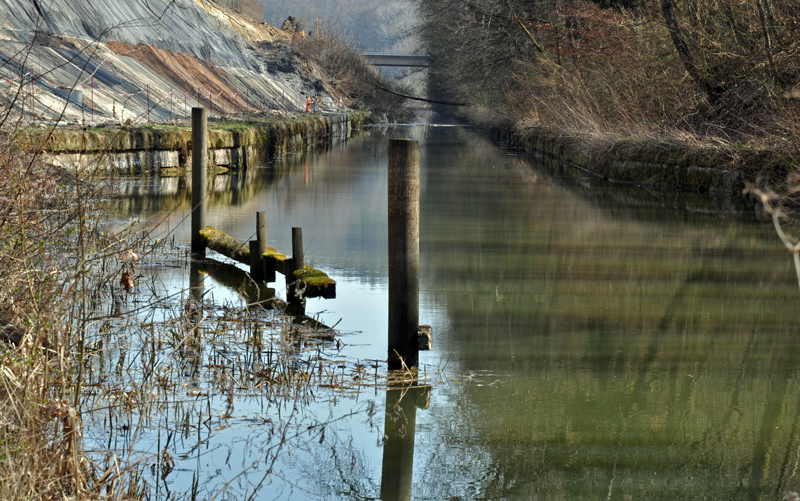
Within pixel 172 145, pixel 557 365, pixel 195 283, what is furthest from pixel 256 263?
pixel 172 145

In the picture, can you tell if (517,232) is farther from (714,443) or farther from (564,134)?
(564,134)

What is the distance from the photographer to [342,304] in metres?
7.67

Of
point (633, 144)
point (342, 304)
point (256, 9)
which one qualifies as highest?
point (256, 9)

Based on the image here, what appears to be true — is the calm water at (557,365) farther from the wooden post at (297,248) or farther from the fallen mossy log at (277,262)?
the wooden post at (297,248)

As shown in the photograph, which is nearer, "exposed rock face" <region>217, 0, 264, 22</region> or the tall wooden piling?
the tall wooden piling

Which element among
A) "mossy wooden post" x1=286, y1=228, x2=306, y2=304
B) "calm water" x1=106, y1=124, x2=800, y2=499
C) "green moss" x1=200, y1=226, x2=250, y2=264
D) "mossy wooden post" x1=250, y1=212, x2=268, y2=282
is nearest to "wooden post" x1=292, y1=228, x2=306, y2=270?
"mossy wooden post" x1=286, y1=228, x2=306, y2=304

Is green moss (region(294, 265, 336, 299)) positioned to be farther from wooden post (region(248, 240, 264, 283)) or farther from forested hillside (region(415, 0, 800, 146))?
forested hillside (region(415, 0, 800, 146))

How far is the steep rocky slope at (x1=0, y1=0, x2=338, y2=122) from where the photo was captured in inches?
890

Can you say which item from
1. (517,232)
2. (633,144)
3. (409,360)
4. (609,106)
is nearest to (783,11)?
(633,144)

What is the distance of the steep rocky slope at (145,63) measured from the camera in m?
22.6

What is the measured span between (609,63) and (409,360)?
711 inches

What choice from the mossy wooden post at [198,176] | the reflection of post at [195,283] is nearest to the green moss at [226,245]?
the mossy wooden post at [198,176]

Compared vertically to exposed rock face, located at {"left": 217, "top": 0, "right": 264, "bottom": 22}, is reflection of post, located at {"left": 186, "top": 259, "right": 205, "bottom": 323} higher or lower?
lower

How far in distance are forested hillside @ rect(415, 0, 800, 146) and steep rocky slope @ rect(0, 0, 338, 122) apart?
9.20m
